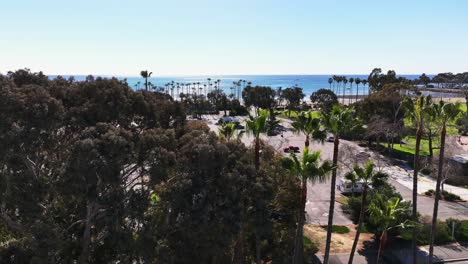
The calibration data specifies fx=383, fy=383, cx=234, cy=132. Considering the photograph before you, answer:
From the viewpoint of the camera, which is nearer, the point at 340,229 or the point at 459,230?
the point at 459,230

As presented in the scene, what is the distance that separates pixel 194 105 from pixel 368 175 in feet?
276

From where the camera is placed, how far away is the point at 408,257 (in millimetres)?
24938

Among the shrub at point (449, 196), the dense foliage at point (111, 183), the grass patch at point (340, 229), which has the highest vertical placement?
the dense foliage at point (111, 183)

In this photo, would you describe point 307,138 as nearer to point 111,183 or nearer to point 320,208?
point 111,183

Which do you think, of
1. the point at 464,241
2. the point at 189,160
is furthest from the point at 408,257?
the point at 189,160

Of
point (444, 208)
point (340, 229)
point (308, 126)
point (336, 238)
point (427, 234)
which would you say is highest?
point (308, 126)

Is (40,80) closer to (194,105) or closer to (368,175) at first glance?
(368,175)

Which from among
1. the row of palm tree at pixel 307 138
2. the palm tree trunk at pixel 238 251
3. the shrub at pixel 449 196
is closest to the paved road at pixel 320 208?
the shrub at pixel 449 196

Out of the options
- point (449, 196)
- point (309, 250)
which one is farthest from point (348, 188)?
point (309, 250)

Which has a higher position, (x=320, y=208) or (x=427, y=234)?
(x=427, y=234)

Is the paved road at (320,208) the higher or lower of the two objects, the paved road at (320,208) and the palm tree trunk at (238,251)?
the lower

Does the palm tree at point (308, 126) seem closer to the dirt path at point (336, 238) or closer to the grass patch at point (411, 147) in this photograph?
the dirt path at point (336, 238)

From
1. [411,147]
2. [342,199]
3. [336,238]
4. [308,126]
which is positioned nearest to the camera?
[308,126]

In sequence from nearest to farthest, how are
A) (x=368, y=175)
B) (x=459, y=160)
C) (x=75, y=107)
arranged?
1. (x=75, y=107)
2. (x=368, y=175)
3. (x=459, y=160)
